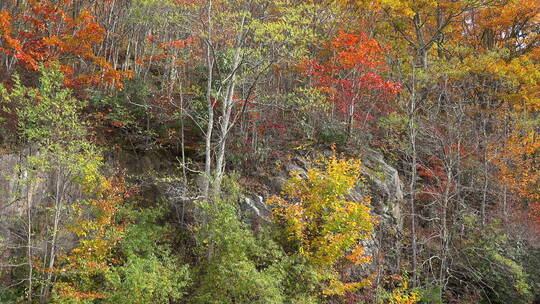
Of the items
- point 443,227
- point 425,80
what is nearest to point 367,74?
point 425,80

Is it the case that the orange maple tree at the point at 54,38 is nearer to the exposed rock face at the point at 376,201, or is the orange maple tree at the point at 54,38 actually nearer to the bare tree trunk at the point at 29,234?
the bare tree trunk at the point at 29,234

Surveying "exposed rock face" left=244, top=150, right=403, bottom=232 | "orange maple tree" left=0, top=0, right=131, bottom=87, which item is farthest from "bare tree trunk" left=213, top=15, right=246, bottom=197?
"orange maple tree" left=0, top=0, right=131, bottom=87

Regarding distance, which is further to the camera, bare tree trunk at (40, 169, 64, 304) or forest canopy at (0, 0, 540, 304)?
forest canopy at (0, 0, 540, 304)

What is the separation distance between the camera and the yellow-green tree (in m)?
9.70

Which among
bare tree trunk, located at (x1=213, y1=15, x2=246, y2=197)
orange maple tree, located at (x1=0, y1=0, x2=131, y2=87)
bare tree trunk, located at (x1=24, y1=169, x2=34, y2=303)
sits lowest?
bare tree trunk, located at (x1=24, y1=169, x2=34, y2=303)

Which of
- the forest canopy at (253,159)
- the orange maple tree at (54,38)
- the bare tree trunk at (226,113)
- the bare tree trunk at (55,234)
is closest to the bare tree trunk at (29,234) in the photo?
the forest canopy at (253,159)

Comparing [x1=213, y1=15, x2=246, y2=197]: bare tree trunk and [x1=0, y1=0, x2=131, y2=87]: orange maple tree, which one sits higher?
[x1=0, y1=0, x2=131, y2=87]: orange maple tree

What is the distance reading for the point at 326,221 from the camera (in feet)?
32.8

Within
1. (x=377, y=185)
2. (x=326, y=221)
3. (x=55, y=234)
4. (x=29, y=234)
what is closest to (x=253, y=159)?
(x=326, y=221)

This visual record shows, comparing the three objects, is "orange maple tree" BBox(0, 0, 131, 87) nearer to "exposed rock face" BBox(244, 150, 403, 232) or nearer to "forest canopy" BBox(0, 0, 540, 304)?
"forest canopy" BBox(0, 0, 540, 304)

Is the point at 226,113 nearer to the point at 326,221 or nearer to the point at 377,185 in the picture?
the point at 326,221

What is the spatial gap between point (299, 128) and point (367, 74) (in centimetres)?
297

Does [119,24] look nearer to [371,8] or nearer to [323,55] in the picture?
[323,55]

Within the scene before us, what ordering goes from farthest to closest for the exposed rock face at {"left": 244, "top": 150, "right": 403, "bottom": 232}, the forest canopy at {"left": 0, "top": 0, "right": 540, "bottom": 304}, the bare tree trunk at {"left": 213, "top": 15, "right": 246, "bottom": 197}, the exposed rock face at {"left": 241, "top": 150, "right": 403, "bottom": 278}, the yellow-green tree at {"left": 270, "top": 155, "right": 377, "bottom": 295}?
the exposed rock face at {"left": 244, "top": 150, "right": 403, "bottom": 232}
the exposed rock face at {"left": 241, "top": 150, "right": 403, "bottom": 278}
the bare tree trunk at {"left": 213, "top": 15, "right": 246, "bottom": 197}
the yellow-green tree at {"left": 270, "top": 155, "right": 377, "bottom": 295}
the forest canopy at {"left": 0, "top": 0, "right": 540, "bottom": 304}
